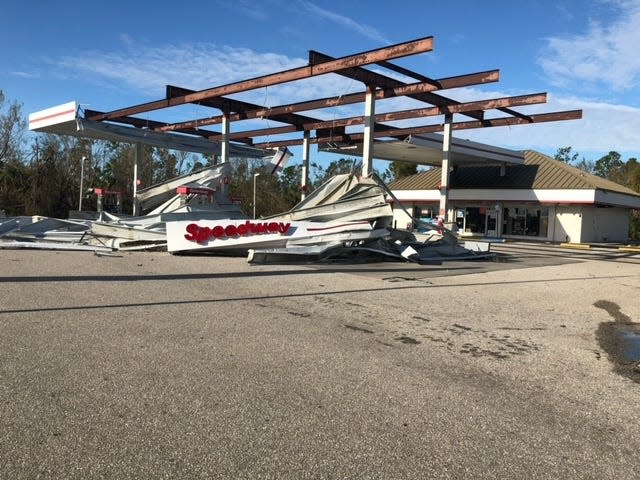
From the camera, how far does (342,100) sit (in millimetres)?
24859

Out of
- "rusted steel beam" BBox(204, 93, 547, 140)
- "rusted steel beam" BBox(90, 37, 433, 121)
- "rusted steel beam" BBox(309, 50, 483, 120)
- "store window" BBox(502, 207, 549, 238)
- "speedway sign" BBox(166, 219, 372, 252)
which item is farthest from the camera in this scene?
"store window" BBox(502, 207, 549, 238)

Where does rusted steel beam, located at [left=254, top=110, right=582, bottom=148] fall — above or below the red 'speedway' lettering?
above

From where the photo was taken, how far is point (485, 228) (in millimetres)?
42719

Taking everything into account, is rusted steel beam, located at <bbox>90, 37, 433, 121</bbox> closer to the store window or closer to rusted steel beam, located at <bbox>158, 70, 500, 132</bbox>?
rusted steel beam, located at <bbox>158, 70, 500, 132</bbox>

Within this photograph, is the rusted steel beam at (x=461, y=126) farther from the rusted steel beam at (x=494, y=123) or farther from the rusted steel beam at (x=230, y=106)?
the rusted steel beam at (x=230, y=106)

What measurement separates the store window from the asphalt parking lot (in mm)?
30790

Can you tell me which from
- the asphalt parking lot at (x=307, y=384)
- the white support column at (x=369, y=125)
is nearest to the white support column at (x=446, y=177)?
the white support column at (x=369, y=125)

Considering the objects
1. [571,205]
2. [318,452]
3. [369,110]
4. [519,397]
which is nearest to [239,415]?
[318,452]

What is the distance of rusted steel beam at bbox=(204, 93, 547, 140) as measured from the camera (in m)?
23.2

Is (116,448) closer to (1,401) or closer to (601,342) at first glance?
(1,401)

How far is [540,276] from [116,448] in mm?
14017

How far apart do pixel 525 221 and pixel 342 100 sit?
2200 cm

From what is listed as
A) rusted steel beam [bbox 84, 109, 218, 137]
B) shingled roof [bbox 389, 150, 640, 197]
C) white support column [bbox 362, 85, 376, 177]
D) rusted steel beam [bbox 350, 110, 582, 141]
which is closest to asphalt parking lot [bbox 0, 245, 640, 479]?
white support column [bbox 362, 85, 376, 177]

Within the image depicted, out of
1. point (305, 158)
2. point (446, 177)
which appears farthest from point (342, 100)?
point (305, 158)
